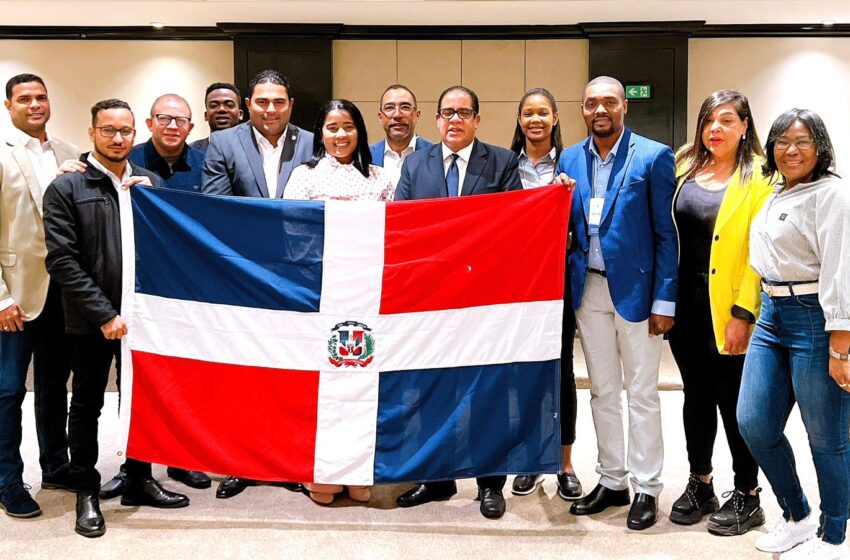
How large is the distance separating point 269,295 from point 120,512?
1.02 m

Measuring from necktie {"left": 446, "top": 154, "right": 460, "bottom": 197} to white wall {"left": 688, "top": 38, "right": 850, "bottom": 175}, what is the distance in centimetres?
514

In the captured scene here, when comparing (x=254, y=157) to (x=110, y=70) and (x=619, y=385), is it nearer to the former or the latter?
(x=619, y=385)

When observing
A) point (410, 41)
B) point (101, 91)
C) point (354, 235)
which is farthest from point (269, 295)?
point (101, 91)

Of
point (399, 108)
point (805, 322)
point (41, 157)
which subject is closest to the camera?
point (805, 322)

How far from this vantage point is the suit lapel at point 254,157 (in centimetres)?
332

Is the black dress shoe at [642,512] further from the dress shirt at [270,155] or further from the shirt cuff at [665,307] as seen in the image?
the dress shirt at [270,155]

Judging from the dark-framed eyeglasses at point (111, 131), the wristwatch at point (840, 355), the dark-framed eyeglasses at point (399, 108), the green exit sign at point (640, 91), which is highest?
the green exit sign at point (640, 91)

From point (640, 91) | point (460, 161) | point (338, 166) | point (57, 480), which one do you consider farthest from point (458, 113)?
point (640, 91)

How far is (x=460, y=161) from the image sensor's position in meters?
3.14

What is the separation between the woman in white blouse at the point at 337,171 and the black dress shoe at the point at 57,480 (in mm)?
1039

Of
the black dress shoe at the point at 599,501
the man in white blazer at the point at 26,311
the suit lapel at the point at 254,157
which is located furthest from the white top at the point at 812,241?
the man in white blazer at the point at 26,311

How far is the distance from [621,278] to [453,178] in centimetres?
75

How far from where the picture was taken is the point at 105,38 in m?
7.48

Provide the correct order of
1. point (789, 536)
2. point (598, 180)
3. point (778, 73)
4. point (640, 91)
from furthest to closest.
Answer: point (778, 73), point (640, 91), point (598, 180), point (789, 536)
